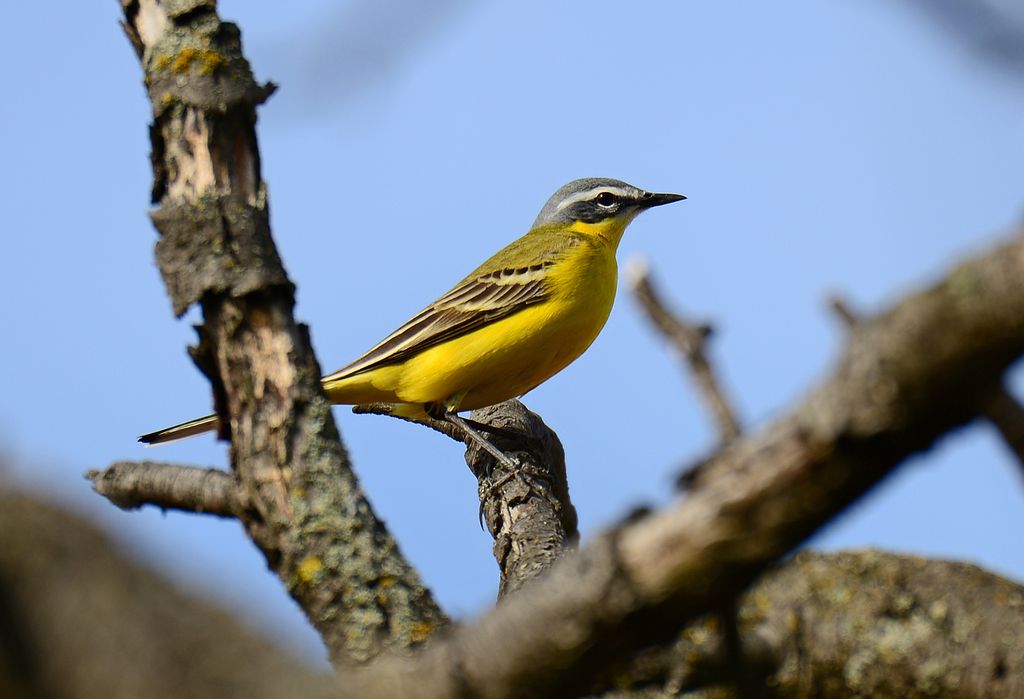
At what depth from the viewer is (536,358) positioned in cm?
885

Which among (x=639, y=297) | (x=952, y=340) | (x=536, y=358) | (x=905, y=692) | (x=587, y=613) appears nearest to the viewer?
(x=952, y=340)

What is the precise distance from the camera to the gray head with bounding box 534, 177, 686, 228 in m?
11.0

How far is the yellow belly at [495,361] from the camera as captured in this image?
879 cm

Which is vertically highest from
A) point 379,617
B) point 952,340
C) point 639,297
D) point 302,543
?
point 639,297

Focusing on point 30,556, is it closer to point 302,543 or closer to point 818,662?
point 302,543

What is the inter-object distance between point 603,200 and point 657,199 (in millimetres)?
518

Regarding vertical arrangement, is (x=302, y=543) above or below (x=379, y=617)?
above

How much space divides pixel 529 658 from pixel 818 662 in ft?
8.26

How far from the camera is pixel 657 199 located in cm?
1104

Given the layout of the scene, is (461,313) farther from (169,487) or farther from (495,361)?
(169,487)

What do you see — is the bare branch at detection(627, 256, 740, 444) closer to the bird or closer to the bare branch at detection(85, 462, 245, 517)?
the bare branch at detection(85, 462, 245, 517)

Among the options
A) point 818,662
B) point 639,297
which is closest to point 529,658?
point 639,297

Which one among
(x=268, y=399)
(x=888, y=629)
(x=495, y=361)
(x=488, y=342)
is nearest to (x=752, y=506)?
(x=268, y=399)

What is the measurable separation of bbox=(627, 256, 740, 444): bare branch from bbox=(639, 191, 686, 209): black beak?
9008mm
